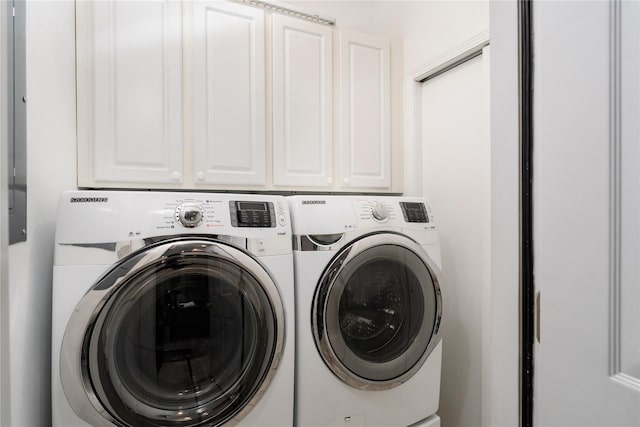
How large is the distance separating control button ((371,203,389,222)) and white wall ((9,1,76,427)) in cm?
104

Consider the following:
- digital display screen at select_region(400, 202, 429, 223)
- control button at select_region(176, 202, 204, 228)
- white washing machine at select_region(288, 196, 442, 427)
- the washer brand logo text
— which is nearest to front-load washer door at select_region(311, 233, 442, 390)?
white washing machine at select_region(288, 196, 442, 427)

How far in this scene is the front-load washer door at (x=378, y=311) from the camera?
1.11 metres

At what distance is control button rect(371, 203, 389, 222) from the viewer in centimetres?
122

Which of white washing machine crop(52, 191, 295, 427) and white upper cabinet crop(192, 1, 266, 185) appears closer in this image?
white washing machine crop(52, 191, 295, 427)

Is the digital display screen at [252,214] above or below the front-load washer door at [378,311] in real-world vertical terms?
above

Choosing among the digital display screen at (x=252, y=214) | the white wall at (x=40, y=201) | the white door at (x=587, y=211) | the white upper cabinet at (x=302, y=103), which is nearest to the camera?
the white door at (x=587, y=211)

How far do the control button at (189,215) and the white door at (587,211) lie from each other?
840 mm

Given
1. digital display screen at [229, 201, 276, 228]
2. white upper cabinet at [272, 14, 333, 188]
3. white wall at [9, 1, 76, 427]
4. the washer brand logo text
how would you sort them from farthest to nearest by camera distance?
white upper cabinet at [272, 14, 333, 188], digital display screen at [229, 201, 276, 228], the washer brand logo text, white wall at [9, 1, 76, 427]

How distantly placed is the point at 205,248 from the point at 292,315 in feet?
1.20

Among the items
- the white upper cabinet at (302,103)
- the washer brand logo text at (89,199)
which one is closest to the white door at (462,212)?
the white upper cabinet at (302,103)

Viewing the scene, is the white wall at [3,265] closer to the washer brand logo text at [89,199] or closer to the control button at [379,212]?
the washer brand logo text at [89,199]

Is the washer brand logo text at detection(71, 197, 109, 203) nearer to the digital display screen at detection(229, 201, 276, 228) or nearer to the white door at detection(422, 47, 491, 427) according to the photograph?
the digital display screen at detection(229, 201, 276, 228)

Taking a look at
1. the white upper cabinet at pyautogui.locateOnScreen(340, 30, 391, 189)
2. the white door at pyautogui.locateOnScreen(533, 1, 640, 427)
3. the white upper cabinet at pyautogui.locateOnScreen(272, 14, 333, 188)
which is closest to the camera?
the white door at pyautogui.locateOnScreen(533, 1, 640, 427)

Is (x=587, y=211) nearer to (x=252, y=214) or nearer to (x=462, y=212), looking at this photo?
(x=252, y=214)
